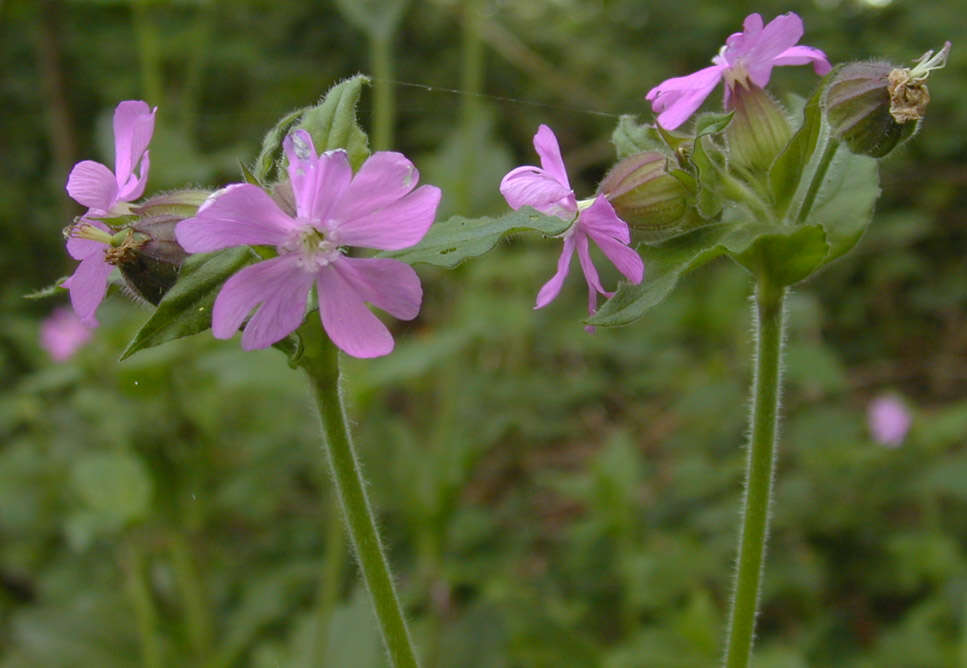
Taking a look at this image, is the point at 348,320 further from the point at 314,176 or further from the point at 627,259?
the point at 627,259

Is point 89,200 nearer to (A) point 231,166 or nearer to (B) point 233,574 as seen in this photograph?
(B) point 233,574

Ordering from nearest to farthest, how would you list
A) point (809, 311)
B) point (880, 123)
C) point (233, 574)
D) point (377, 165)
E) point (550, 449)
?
point (377, 165), point (880, 123), point (233, 574), point (809, 311), point (550, 449)

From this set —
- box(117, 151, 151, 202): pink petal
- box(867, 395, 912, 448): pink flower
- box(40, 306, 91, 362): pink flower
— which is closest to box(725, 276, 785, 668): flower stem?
box(117, 151, 151, 202): pink petal

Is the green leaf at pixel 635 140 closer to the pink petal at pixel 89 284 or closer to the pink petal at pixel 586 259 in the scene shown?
the pink petal at pixel 586 259

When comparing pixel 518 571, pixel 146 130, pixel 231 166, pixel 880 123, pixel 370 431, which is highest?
pixel 231 166

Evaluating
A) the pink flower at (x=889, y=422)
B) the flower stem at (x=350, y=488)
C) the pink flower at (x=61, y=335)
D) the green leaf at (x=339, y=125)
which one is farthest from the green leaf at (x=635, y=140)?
the pink flower at (x=61, y=335)

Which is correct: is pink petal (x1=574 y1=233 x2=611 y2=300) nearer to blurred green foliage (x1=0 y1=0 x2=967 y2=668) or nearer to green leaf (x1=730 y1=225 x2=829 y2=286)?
green leaf (x1=730 y1=225 x2=829 y2=286)

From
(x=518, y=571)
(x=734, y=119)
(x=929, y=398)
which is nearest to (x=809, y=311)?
(x=929, y=398)
